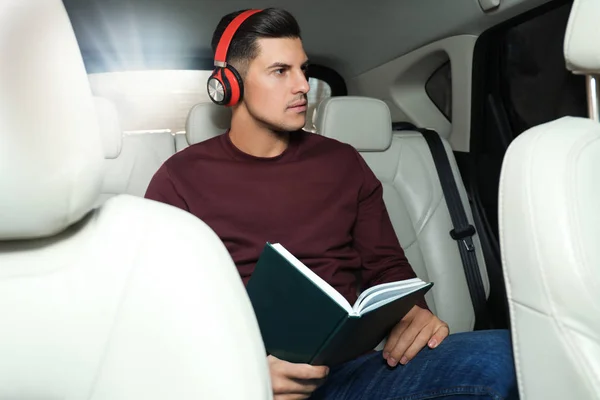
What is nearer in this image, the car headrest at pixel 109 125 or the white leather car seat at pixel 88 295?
the white leather car seat at pixel 88 295

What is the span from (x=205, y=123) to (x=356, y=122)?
0.48m

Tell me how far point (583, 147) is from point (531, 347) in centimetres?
33

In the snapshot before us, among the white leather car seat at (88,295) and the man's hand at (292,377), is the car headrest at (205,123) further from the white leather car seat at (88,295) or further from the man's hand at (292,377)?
the white leather car seat at (88,295)

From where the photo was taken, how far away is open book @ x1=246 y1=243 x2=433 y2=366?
2.93 ft

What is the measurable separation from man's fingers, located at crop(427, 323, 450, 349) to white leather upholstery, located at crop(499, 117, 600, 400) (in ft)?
1.05

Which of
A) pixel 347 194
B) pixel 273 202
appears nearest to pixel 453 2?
pixel 347 194

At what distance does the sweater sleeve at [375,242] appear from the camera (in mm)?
1503

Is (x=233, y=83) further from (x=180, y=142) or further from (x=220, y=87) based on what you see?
(x=180, y=142)

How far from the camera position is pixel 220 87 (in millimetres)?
1527

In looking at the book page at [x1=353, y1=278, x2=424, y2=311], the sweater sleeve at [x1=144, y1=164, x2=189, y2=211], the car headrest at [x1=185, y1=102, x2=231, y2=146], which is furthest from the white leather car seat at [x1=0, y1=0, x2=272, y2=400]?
the car headrest at [x1=185, y1=102, x2=231, y2=146]

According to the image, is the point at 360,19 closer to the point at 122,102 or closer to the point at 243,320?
the point at 122,102

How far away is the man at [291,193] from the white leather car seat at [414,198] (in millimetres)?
244

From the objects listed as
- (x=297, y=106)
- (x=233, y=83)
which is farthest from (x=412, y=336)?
(x=233, y=83)

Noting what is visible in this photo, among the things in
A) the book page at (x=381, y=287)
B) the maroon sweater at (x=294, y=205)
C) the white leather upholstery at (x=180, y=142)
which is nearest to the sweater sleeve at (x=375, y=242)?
the maroon sweater at (x=294, y=205)
